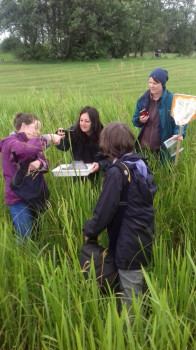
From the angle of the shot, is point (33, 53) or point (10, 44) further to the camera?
point (10, 44)

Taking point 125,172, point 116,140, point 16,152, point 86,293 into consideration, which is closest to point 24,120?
point 16,152

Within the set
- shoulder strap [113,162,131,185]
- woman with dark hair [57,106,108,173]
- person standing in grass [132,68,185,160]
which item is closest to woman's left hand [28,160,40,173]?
woman with dark hair [57,106,108,173]

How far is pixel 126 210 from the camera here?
5.63 ft

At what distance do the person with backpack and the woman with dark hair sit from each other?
3.31 ft

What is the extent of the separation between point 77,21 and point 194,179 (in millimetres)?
23059

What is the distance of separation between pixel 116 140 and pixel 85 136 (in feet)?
3.97

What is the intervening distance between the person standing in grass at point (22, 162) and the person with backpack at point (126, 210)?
66cm

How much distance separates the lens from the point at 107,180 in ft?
5.46

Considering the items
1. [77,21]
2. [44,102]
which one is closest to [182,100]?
[44,102]

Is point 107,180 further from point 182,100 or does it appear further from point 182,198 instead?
point 182,100

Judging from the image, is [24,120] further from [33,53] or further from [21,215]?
[33,53]

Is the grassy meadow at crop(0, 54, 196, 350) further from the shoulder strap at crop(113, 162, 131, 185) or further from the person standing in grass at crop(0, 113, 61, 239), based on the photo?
the shoulder strap at crop(113, 162, 131, 185)

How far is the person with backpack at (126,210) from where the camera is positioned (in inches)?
65.2

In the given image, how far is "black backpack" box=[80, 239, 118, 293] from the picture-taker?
1710 mm
